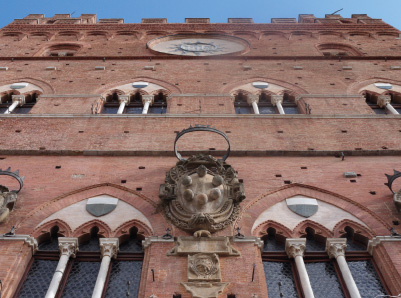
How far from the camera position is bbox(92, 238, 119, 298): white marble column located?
664cm

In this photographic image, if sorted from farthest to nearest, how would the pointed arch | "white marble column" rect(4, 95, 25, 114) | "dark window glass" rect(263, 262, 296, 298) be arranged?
"white marble column" rect(4, 95, 25, 114) → the pointed arch → "dark window glass" rect(263, 262, 296, 298)

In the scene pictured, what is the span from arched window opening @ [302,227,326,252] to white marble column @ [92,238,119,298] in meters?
2.52

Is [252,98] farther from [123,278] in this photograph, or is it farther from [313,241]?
[123,278]

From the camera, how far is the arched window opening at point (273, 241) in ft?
24.7

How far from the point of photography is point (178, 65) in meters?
14.5

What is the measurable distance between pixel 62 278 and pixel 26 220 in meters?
1.24

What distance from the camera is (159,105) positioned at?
A: 12.3 meters

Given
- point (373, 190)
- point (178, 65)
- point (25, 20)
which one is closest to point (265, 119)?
point (373, 190)

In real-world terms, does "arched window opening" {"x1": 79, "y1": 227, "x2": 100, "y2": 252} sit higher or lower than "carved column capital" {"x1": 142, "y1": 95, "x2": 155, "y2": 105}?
lower

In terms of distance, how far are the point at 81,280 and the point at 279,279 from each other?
2436 millimetres

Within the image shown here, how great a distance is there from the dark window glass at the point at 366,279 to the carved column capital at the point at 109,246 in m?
2.99

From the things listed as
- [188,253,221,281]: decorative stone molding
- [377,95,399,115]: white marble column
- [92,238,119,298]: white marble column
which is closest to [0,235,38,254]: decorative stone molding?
[92,238,119,298]: white marble column

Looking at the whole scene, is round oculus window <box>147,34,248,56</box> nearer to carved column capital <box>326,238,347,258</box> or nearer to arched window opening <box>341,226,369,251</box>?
arched window opening <box>341,226,369,251</box>

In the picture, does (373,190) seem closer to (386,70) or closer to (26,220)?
(26,220)
